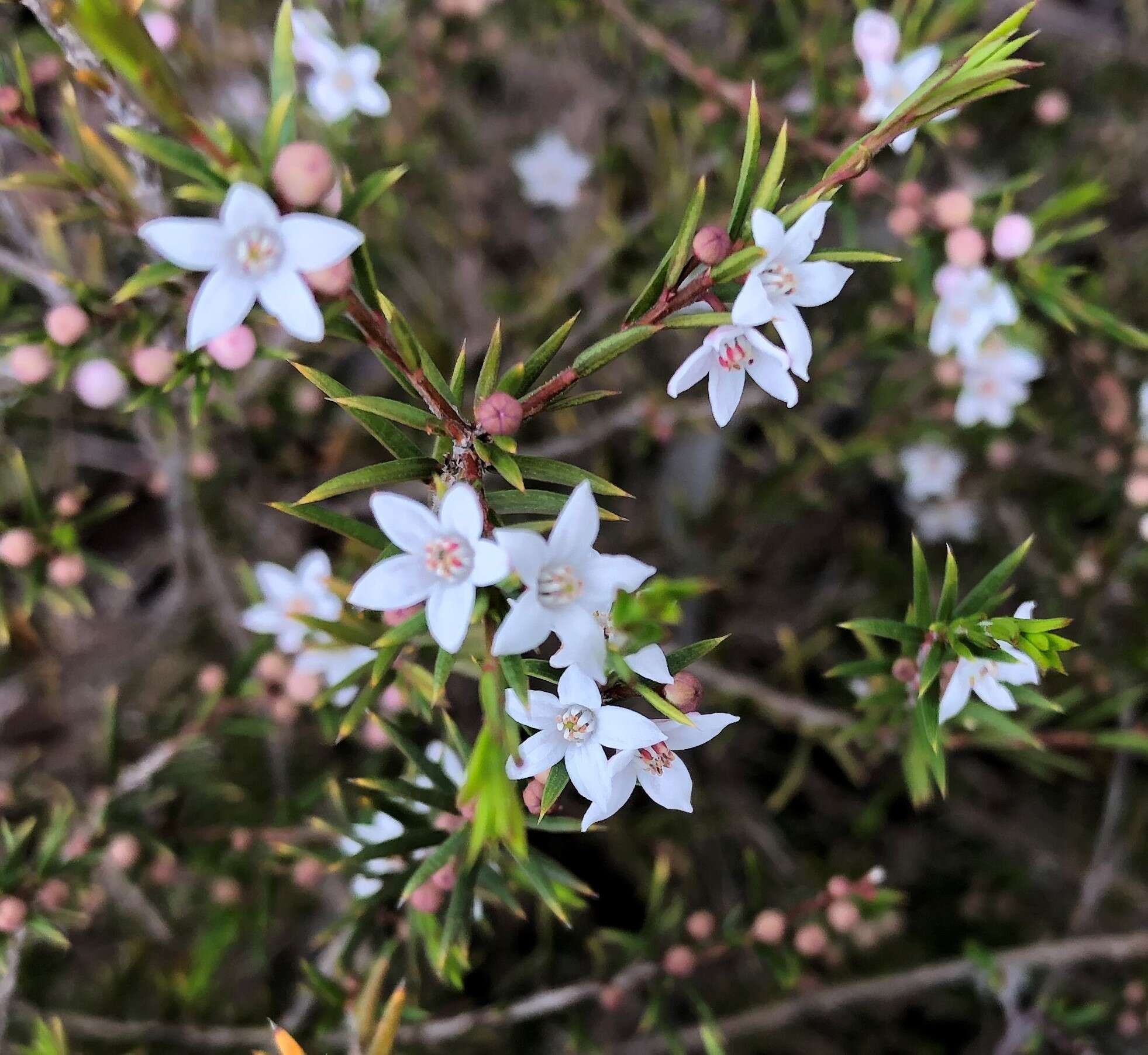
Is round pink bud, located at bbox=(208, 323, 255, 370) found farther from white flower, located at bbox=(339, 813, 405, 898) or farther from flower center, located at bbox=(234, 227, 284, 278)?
white flower, located at bbox=(339, 813, 405, 898)

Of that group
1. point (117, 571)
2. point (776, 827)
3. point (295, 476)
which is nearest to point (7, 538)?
point (117, 571)

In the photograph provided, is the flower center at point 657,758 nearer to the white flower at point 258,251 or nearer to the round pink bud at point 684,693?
the round pink bud at point 684,693

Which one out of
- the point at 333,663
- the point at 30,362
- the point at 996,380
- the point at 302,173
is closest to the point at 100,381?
the point at 30,362

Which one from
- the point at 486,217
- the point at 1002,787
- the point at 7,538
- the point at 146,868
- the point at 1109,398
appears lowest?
the point at 146,868

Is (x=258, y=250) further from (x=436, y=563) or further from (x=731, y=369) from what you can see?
(x=731, y=369)

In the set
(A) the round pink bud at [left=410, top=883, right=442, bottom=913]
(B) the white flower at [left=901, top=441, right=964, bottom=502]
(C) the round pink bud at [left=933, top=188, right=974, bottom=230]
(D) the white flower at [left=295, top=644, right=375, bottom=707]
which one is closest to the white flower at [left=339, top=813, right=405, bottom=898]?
(A) the round pink bud at [left=410, top=883, right=442, bottom=913]

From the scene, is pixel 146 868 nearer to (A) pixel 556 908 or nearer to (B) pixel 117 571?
(B) pixel 117 571
